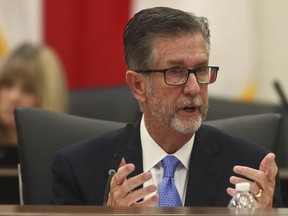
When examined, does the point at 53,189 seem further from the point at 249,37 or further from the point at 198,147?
the point at 249,37

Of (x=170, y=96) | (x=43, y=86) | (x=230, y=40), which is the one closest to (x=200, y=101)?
(x=170, y=96)

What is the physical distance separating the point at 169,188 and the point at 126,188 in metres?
0.32

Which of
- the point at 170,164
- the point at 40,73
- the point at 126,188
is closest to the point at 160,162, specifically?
the point at 170,164

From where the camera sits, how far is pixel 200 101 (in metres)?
2.68

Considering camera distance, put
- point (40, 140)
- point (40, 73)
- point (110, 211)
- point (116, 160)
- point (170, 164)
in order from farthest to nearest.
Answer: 1. point (40, 73)
2. point (40, 140)
3. point (170, 164)
4. point (116, 160)
5. point (110, 211)

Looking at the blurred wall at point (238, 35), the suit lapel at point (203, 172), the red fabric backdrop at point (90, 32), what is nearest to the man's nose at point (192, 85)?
the suit lapel at point (203, 172)

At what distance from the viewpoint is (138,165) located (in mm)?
2824

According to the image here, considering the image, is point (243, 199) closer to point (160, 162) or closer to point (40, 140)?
point (160, 162)

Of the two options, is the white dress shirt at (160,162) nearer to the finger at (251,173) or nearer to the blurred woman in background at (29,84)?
the finger at (251,173)

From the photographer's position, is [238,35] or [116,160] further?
[238,35]

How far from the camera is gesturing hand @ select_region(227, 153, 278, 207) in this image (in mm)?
2455

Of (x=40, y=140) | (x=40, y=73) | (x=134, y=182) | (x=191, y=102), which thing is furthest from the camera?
(x=40, y=73)

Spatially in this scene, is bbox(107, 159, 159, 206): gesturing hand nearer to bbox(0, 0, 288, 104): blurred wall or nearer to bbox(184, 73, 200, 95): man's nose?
bbox(184, 73, 200, 95): man's nose

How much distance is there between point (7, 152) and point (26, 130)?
4.04 ft
